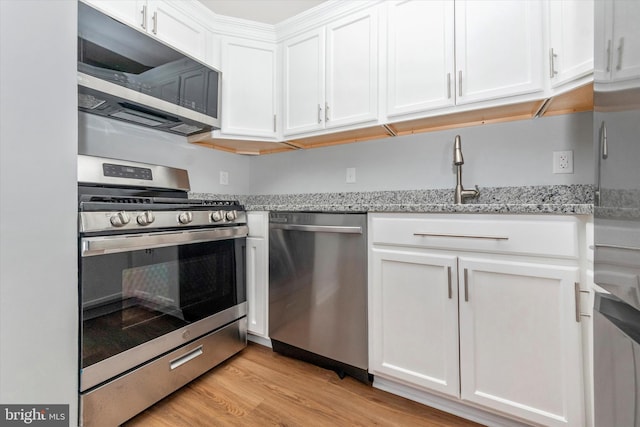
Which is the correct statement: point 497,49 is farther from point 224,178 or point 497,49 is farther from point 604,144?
point 224,178

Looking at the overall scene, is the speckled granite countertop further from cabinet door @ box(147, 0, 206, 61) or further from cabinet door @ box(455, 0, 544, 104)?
cabinet door @ box(147, 0, 206, 61)

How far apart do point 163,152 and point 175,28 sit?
0.76 metres

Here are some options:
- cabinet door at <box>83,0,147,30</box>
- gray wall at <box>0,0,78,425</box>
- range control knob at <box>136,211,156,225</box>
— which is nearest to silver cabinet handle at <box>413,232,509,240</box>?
range control knob at <box>136,211,156,225</box>

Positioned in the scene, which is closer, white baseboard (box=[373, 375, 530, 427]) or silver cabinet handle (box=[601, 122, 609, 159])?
silver cabinet handle (box=[601, 122, 609, 159])

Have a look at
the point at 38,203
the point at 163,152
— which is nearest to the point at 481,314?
the point at 38,203

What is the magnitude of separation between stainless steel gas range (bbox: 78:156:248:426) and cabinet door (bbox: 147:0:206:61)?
2.46ft

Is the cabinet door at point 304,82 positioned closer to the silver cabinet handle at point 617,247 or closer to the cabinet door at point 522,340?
the cabinet door at point 522,340

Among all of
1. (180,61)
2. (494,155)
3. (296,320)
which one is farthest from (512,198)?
(180,61)

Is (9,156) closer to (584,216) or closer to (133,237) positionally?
(133,237)

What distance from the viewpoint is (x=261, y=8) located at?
1.83 m

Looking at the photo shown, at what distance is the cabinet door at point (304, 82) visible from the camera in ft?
6.04

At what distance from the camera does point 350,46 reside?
172cm

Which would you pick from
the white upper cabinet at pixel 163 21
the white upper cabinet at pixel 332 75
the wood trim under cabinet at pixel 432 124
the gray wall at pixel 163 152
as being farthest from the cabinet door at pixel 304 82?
the gray wall at pixel 163 152

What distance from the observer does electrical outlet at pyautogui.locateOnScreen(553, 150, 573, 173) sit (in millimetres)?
1416
